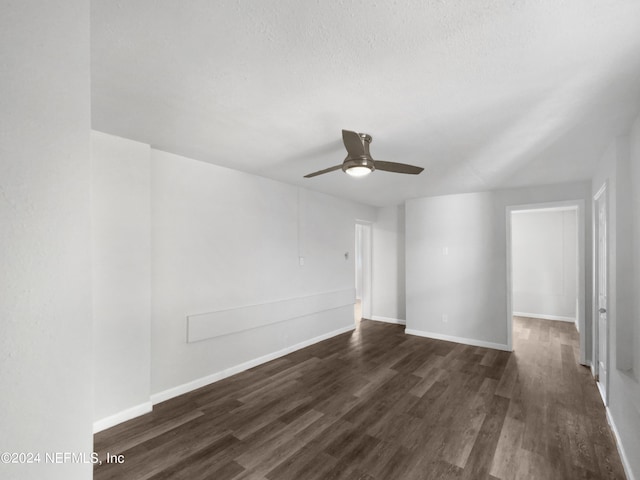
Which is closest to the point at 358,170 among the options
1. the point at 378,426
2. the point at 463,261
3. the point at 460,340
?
the point at 378,426

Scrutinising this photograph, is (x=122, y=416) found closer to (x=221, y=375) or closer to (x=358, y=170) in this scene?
(x=221, y=375)

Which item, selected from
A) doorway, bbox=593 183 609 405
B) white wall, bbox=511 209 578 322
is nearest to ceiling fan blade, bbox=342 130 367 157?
doorway, bbox=593 183 609 405

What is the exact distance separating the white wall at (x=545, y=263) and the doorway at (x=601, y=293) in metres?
2.86

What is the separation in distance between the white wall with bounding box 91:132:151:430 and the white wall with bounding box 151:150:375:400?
0.51 ft

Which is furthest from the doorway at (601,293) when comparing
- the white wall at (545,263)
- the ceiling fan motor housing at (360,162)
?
the white wall at (545,263)

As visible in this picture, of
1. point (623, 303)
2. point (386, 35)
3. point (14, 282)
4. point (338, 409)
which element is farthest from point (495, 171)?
point (14, 282)

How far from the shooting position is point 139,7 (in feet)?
3.95

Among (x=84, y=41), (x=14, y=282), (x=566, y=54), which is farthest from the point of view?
(x=566, y=54)

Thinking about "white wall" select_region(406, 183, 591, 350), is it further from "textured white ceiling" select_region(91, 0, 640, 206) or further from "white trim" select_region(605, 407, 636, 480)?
"white trim" select_region(605, 407, 636, 480)

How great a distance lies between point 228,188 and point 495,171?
125 inches

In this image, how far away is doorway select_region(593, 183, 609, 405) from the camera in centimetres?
275

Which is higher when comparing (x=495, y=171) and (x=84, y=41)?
(x=495, y=171)

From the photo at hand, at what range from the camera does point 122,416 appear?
8.39ft

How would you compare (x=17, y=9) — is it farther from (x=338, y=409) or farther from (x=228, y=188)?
(x=338, y=409)
